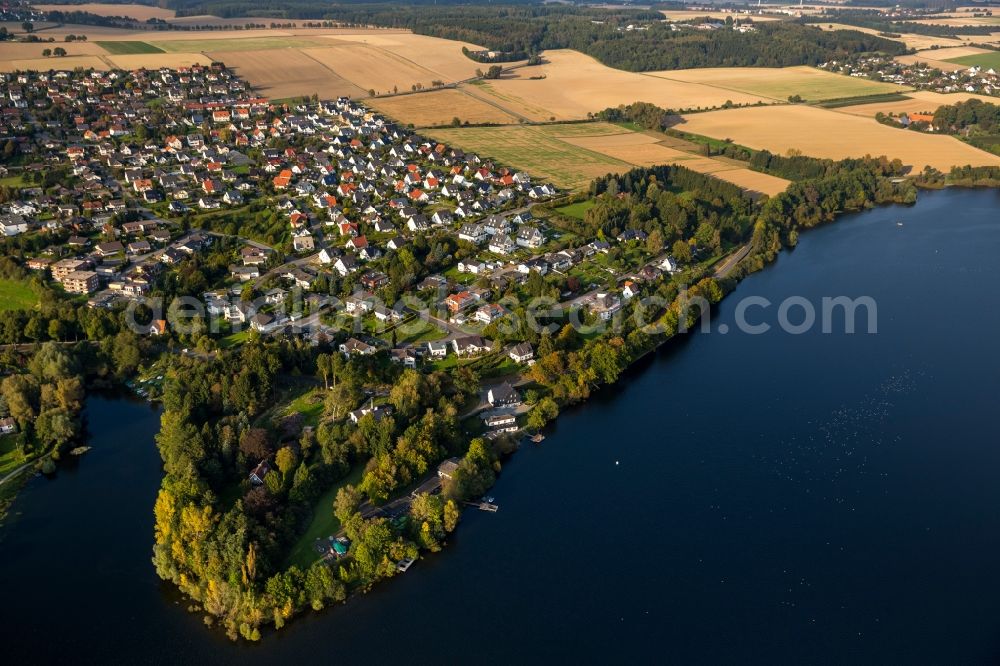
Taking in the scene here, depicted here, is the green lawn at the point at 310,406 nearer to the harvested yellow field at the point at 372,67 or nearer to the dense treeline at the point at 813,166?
the dense treeline at the point at 813,166

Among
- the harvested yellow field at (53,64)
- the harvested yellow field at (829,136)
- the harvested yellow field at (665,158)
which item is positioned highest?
the harvested yellow field at (53,64)

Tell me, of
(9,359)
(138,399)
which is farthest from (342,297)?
(9,359)

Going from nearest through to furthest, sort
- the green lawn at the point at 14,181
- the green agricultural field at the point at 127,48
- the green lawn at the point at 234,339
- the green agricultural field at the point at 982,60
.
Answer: the green lawn at the point at 234,339 → the green lawn at the point at 14,181 → the green agricultural field at the point at 127,48 → the green agricultural field at the point at 982,60

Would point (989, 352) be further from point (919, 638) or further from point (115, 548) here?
point (115, 548)

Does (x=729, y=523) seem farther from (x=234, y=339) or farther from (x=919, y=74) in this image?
(x=919, y=74)

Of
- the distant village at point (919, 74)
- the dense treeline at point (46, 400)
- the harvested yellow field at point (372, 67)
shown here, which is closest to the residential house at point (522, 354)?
the dense treeline at point (46, 400)

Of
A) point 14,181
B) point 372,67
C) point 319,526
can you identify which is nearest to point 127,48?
point 372,67
